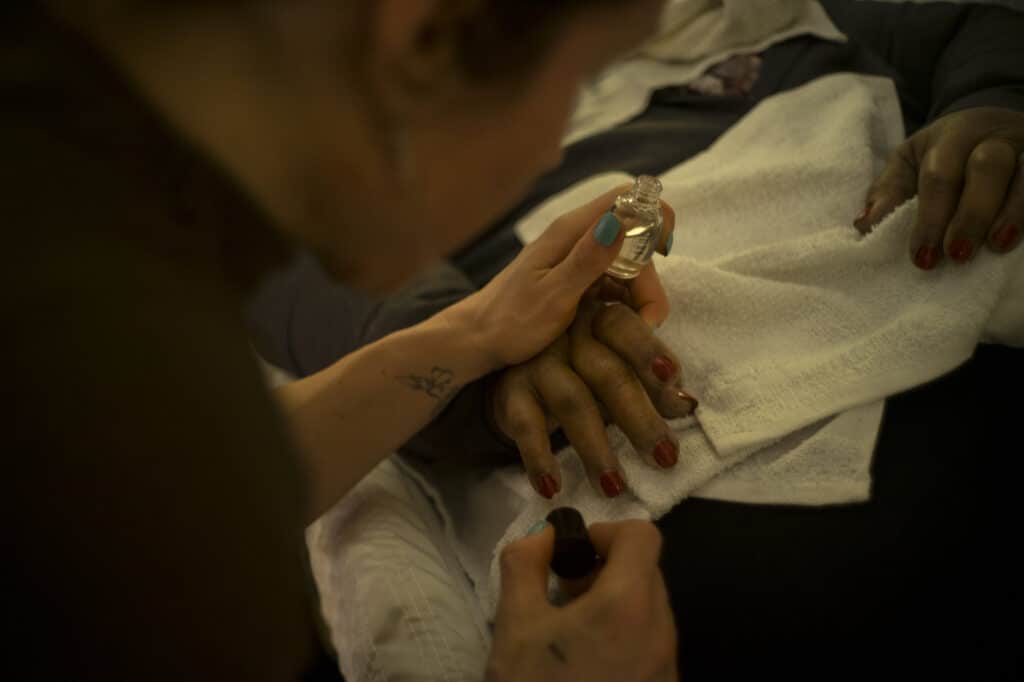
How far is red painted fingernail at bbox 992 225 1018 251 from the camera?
2.61 feet

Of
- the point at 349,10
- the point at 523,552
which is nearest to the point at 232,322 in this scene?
the point at 349,10

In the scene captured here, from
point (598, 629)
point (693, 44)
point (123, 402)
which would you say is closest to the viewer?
point (123, 402)

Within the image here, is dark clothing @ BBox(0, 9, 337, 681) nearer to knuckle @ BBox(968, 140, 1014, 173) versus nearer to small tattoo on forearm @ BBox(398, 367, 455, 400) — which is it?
small tattoo on forearm @ BBox(398, 367, 455, 400)

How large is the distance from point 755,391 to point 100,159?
63 cm

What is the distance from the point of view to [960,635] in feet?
2.51

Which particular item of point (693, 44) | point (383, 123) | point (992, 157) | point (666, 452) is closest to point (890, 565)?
point (666, 452)

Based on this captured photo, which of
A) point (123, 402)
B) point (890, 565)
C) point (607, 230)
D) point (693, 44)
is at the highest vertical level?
point (123, 402)

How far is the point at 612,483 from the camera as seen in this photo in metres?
0.79

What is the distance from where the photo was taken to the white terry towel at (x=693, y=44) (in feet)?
4.18

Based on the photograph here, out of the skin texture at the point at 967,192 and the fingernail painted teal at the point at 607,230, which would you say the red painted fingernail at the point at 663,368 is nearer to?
the fingernail painted teal at the point at 607,230

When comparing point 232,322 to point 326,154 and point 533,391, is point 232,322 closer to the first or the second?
point 326,154

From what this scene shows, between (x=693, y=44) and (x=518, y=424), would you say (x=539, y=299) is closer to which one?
(x=518, y=424)

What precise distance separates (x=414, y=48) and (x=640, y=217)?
1.57 feet

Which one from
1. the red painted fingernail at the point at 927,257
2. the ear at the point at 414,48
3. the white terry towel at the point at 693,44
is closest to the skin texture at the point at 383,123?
the ear at the point at 414,48
